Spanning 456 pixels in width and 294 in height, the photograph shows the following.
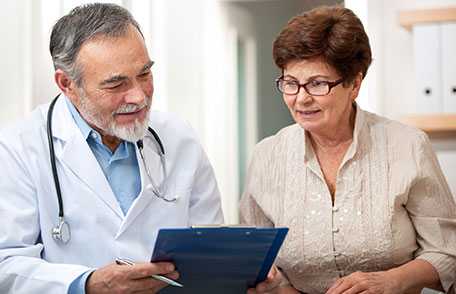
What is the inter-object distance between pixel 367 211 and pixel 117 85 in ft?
2.27

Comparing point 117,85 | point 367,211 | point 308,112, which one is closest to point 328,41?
point 308,112

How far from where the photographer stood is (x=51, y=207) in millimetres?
1841

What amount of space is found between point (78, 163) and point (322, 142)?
0.64 m

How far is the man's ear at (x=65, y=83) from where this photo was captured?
6.20 feet

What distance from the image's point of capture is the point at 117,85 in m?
1.84

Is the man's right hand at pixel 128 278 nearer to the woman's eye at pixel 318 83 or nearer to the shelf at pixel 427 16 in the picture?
the woman's eye at pixel 318 83

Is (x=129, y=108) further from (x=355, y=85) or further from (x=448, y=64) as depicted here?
(x=448, y=64)

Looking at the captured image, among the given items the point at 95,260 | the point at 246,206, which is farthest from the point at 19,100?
the point at 246,206

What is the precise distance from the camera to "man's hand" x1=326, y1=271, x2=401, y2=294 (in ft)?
6.34

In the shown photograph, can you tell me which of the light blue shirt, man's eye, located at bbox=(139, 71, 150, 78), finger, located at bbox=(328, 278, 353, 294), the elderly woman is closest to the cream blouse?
→ the elderly woman

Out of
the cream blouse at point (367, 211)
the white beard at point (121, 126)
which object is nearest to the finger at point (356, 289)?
the cream blouse at point (367, 211)

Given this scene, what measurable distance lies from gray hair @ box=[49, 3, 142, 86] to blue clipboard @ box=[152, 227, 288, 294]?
0.48 m

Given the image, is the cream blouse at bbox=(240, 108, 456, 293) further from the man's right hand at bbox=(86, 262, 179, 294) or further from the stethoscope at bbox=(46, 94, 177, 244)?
the man's right hand at bbox=(86, 262, 179, 294)

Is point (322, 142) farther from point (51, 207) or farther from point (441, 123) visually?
point (51, 207)
